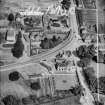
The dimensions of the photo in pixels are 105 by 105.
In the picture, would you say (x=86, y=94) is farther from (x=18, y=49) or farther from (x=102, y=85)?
(x=18, y=49)

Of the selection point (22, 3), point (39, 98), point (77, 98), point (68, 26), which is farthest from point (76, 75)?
point (22, 3)

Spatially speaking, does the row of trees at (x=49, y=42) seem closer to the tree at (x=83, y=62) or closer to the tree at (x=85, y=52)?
the tree at (x=85, y=52)

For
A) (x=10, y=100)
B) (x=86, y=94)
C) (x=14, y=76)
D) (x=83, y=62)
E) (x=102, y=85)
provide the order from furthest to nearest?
(x=83, y=62) < (x=102, y=85) < (x=86, y=94) < (x=14, y=76) < (x=10, y=100)

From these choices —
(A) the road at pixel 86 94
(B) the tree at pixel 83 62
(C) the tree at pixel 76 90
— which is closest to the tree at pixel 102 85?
(A) the road at pixel 86 94

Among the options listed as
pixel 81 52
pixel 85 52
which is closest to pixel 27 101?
pixel 81 52

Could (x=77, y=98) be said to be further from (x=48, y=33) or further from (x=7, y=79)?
(x=48, y=33)

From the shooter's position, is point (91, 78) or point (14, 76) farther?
point (91, 78)

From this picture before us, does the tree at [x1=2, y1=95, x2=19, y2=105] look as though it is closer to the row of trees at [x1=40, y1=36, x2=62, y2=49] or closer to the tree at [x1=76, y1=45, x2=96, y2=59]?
the row of trees at [x1=40, y1=36, x2=62, y2=49]

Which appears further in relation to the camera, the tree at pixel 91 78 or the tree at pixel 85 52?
the tree at pixel 85 52

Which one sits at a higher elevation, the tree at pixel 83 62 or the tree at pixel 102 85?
the tree at pixel 83 62
